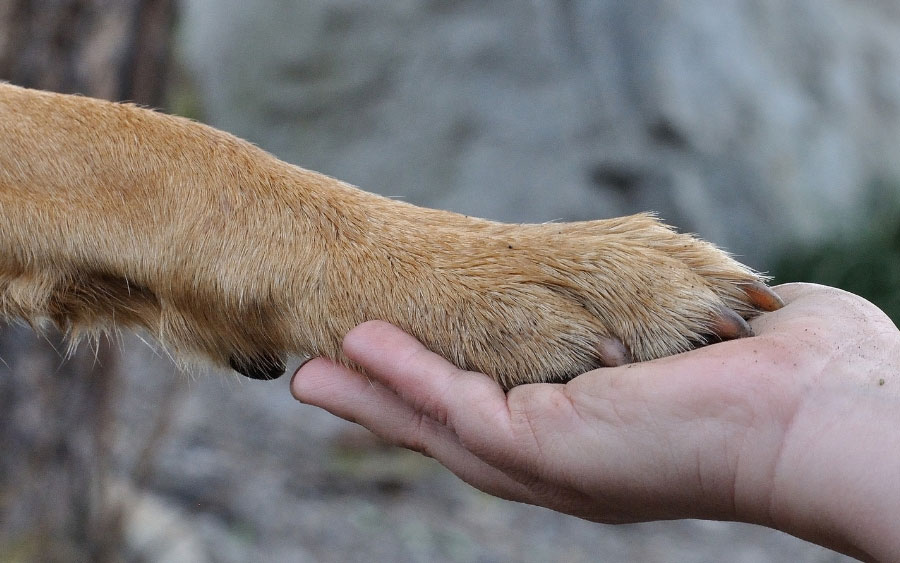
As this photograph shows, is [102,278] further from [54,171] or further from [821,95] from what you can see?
[821,95]

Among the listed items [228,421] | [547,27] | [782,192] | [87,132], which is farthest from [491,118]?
[87,132]

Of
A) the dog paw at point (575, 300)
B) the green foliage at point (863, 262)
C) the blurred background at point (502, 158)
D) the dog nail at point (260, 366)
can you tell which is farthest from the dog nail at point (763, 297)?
the green foliage at point (863, 262)

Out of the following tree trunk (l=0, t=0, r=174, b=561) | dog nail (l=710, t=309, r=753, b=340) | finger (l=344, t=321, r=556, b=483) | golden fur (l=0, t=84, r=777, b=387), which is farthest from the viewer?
tree trunk (l=0, t=0, r=174, b=561)

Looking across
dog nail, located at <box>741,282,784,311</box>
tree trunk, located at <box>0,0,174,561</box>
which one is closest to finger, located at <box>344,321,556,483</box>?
dog nail, located at <box>741,282,784,311</box>

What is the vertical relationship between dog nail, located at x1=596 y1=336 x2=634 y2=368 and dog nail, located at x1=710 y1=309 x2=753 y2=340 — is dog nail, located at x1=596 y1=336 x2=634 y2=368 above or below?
below

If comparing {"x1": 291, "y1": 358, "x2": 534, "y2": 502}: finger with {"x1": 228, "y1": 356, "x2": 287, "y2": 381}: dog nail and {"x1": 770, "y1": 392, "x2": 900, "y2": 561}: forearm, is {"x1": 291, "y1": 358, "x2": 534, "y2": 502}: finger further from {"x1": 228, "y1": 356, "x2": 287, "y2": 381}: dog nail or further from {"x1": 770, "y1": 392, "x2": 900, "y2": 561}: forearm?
{"x1": 770, "y1": 392, "x2": 900, "y2": 561}: forearm

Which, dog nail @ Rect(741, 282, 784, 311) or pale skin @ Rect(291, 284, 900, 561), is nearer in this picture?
pale skin @ Rect(291, 284, 900, 561)

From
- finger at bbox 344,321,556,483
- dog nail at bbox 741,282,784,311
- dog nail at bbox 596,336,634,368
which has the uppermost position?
dog nail at bbox 741,282,784,311
